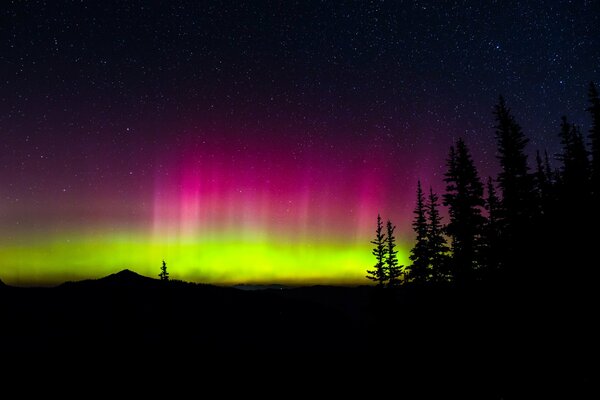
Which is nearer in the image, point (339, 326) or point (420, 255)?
point (420, 255)

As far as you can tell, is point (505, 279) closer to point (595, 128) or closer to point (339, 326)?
point (595, 128)

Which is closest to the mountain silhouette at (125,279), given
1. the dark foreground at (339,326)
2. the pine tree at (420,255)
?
the dark foreground at (339,326)

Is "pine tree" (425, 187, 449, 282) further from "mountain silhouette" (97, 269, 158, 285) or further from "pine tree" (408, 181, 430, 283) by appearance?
"mountain silhouette" (97, 269, 158, 285)

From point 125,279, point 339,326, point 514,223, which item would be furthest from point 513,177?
point 125,279

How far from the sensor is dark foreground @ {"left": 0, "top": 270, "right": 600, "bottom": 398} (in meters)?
16.1

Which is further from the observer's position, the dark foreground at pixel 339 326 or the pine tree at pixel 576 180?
the pine tree at pixel 576 180

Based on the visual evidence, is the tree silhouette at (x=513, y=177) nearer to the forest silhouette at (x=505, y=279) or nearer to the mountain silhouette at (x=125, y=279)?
the forest silhouette at (x=505, y=279)

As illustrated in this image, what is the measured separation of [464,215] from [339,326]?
117661 mm

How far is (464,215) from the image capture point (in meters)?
27.3

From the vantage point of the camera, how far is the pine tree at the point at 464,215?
26.5 m

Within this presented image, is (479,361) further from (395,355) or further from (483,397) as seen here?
(395,355)

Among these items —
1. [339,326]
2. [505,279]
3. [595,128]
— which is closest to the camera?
[505,279]

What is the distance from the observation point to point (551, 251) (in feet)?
66.0

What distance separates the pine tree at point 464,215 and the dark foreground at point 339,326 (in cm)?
199
